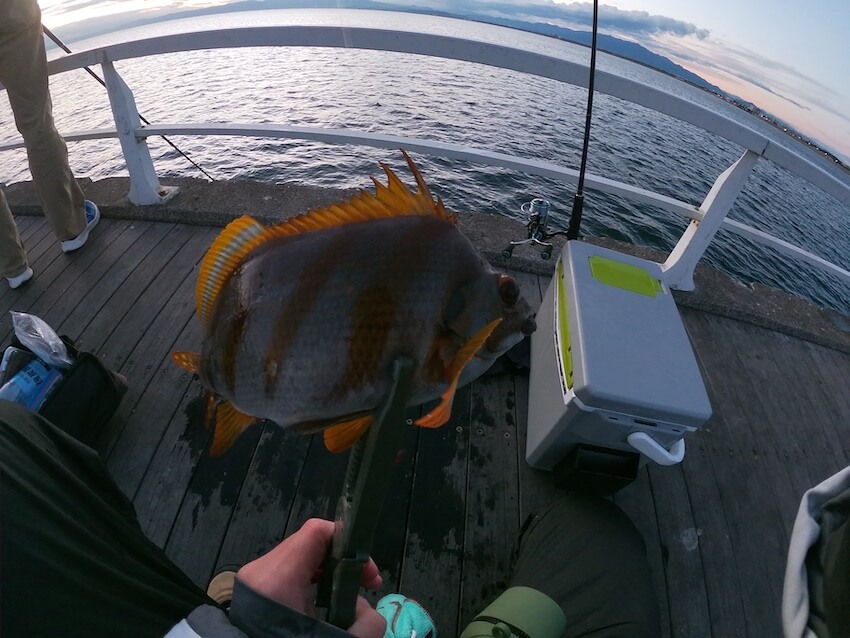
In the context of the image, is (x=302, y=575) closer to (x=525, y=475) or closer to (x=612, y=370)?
(x=612, y=370)

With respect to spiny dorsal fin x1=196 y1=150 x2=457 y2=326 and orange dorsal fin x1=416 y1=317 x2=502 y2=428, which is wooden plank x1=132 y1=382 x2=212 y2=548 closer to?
spiny dorsal fin x1=196 y1=150 x2=457 y2=326

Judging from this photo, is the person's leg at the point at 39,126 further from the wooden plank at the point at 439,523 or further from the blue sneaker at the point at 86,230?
the wooden plank at the point at 439,523

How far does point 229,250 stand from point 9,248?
334 centimetres

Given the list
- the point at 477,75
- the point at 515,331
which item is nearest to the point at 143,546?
the point at 515,331

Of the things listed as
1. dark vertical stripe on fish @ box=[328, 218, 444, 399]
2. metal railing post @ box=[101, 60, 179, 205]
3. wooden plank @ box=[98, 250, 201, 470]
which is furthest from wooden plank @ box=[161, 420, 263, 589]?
metal railing post @ box=[101, 60, 179, 205]

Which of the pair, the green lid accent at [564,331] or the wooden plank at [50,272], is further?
the wooden plank at [50,272]

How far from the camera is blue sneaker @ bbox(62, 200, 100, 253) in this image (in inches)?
139

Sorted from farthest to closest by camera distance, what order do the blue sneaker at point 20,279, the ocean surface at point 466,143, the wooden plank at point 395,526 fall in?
the ocean surface at point 466,143, the blue sneaker at point 20,279, the wooden plank at point 395,526

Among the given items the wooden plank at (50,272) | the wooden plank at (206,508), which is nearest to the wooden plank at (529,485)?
the wooden plank at (206,508)

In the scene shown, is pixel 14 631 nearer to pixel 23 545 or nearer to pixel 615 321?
pixel 23 545

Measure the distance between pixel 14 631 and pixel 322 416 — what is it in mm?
537

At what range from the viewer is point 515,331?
1.01 metres

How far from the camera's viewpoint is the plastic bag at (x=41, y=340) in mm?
2127

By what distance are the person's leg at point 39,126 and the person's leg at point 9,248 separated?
28 centimetres
